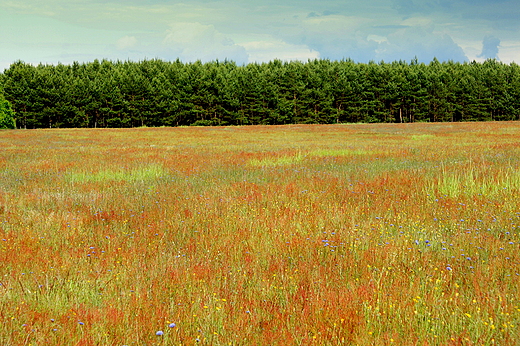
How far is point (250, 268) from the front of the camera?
15.2 ft

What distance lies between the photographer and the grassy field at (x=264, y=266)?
10.7 ft

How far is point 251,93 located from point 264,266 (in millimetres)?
76838

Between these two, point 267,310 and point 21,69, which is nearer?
point 267,310

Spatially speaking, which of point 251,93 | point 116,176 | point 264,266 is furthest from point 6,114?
point 264,266

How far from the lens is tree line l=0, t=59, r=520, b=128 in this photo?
73.6 m

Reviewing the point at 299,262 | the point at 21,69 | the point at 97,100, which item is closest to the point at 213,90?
the point at 97,100

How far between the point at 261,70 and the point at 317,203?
8325 cm

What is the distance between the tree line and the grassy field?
70.7 m

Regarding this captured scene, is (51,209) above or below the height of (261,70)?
below

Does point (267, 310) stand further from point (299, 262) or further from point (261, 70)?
point (261, 70)

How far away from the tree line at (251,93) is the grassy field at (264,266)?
70.7 m

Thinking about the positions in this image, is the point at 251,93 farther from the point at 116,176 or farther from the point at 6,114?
the point at 116,176

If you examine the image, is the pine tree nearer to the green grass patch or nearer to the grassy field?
the green grass patch

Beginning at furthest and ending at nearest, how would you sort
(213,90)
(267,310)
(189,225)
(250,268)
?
(213,90) → (189,225) → (250,268) → (267,310)
